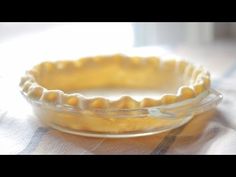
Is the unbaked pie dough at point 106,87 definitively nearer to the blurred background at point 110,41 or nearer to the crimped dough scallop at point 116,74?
the crimped dough scallop at point 116,74

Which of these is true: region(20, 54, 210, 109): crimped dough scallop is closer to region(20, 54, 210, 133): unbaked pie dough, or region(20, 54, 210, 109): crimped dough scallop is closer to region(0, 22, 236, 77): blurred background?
region(20, 54, 210, 133): unbaked pie dough

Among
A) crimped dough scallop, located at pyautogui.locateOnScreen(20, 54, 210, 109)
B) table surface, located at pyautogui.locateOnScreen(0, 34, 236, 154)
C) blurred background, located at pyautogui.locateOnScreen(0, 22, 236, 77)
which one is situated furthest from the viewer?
blurred background, located at pyautogui.locateOnScreen(0, 22, 236, 77)

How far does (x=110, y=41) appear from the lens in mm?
1104

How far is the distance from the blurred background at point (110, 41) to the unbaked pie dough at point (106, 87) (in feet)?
0.47

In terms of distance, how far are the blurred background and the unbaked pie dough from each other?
14 centimetres

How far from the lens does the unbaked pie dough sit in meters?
0.49

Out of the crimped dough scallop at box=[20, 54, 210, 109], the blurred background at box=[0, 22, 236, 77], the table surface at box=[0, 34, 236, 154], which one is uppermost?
the blurred background at box=[0, 22, 236, 77]

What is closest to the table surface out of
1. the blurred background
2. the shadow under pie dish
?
the shadow under pie dish

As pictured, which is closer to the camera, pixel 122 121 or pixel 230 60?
pixel 122 121

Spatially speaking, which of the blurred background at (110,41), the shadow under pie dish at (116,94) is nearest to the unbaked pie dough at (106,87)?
the shadow under pie dish at (116,94)

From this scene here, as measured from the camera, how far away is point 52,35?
1041 millimetres

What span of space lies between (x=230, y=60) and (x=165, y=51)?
157 millimetres
